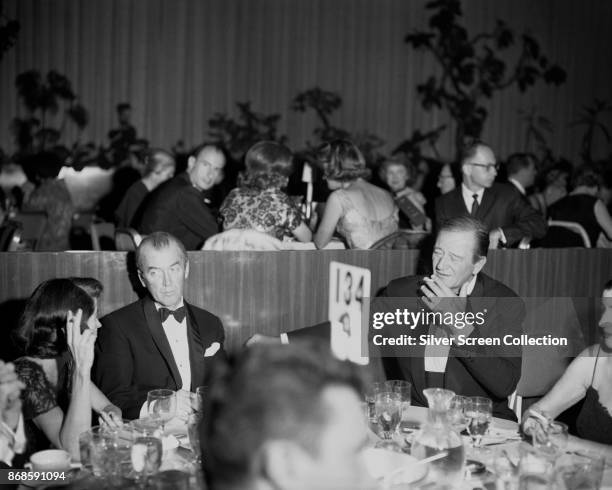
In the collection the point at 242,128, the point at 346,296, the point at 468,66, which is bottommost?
the point at 346,296

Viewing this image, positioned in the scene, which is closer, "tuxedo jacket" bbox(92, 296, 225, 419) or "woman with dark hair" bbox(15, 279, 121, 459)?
"woman with dark hair" bbox(15, 279, 121, 459)

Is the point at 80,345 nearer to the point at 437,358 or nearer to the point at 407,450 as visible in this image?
the point at 407,450

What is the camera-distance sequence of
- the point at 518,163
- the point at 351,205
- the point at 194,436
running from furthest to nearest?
the point at 518,163 < the point at 351,205 < the point at 194,436

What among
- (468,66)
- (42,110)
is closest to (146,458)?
(42,110)

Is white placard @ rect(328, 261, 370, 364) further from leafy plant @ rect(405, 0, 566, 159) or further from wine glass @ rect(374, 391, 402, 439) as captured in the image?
leafy plant @ rect(405, 0, 566, 159)

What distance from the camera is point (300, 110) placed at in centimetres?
1088

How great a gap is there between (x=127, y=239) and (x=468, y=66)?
772 centimetres

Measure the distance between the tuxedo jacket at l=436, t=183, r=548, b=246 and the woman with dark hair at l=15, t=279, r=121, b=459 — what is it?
2.57 m

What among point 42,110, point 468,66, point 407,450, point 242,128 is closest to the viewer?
point 407,450

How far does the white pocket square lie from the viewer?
298 cm

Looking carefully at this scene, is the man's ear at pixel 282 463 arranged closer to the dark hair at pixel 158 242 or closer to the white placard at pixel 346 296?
the dark hair at pixel 158 242

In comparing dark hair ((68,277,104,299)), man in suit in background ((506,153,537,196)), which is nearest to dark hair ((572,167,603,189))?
man in suit in background ((506,153,537,196))

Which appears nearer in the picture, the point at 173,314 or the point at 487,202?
the point at 173,314

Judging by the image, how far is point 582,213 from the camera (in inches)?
218
